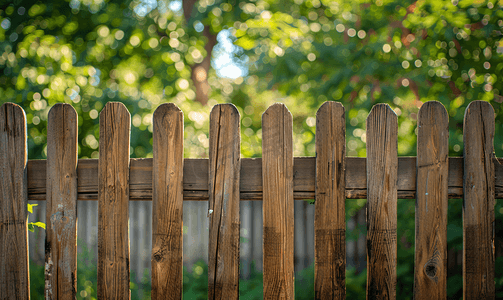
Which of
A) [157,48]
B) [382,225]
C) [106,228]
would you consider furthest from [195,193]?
[157,48]

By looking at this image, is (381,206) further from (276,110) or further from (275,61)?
(275,61)

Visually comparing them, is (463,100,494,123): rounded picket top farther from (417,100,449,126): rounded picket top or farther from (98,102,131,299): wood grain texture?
(98,102,131,299): wood grain texture

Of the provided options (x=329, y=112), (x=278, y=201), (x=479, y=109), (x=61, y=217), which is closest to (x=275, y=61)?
(x=329, y=112)

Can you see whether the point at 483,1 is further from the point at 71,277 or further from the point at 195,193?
the point at 71,277

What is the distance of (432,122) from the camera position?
167cm

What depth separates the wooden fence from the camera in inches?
64.4

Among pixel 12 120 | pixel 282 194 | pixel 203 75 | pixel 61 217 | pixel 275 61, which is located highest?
pixel 203 75

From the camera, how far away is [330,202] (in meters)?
1.63

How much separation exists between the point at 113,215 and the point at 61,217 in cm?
28

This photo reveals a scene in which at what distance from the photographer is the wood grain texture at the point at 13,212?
1722mm

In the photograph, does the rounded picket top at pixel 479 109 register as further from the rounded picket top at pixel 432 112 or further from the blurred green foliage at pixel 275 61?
the blurred green foliage at pixel 275 61

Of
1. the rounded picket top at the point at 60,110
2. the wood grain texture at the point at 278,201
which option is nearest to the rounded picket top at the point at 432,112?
the wood grain texture at the point at 278,201

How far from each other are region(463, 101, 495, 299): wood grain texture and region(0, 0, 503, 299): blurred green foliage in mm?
1331

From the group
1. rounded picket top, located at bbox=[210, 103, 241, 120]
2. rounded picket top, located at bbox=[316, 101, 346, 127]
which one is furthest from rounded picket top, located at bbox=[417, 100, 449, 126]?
rounded picket top, located at bbox=[210, 103, 241, 120]
